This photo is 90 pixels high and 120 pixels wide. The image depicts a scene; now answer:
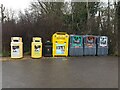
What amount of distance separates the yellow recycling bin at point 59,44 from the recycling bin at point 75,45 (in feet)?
1.12

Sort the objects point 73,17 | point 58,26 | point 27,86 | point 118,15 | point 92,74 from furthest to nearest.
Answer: point 73,17 → point 118,15 → point 58,26 → point 92,74 → point 27,86

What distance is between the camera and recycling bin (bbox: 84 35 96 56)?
15203mm

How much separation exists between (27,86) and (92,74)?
2955mm

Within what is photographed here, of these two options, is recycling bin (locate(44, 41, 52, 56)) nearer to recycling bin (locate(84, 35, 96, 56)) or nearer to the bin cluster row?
the bin cluster row

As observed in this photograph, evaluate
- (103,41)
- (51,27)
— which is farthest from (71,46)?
(103,41)

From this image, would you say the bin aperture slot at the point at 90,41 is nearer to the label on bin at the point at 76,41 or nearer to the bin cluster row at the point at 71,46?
the bin cluster row at the point at 71,46

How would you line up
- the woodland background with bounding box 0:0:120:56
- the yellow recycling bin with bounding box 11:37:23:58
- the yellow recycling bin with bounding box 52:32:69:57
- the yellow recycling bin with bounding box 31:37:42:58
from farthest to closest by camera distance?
the woodland background with bounding box 0:0:120:56, the yellow recycling bin with bounding box 52:32:69:57, the yellow recycling bin with bounding box 31:37:42:58, the yellow recycling bin with bounding box 11:37:23:58

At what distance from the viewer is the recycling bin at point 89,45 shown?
15203 millimetres

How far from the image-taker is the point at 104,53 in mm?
15695

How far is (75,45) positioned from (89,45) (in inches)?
37.8

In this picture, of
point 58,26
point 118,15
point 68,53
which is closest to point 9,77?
point 68,53

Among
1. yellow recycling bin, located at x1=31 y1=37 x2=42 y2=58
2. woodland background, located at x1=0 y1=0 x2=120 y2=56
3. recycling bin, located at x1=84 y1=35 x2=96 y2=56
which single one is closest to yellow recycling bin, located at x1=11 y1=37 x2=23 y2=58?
yellow recycling bin, located at x1=31 y1=37 x2=42 y2=58

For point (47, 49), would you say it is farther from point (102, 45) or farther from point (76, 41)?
point (102, 45)

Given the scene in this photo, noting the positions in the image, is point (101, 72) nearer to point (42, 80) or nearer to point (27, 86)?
point (42, 80)
